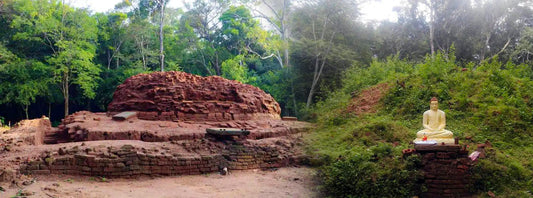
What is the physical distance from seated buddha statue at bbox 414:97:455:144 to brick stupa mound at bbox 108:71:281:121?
7.01 meters

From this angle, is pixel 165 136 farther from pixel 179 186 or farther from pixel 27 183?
pixel 27 183

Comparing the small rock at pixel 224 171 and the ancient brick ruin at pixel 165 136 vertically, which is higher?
the ancient brick ruin at pixel 165 136

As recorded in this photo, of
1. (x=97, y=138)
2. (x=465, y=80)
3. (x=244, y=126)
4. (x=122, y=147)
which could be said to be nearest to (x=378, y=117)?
(x=465, y=80)

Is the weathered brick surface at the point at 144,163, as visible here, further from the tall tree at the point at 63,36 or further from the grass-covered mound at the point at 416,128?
the tall tree at the point at 63,36

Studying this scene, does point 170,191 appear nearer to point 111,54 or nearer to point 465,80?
point 465,80

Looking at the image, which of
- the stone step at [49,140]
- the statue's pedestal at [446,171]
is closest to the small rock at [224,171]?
the statue's pedestal at [446,171]

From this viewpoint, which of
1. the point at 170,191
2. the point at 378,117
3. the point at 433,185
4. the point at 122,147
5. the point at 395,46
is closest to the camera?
the point at 433,185

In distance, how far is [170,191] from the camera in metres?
6.64

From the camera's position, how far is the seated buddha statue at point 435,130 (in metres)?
5.76

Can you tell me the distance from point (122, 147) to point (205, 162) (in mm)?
1748

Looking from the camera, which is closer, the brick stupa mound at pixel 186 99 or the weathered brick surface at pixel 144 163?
the weathered brick surface at pixel 144 163

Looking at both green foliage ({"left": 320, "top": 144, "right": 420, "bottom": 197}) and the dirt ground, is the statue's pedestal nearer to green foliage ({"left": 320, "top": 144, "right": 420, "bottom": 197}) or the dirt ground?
green foliage ({"left": 320, "top": 144, "right": 420, "bottom": 197})

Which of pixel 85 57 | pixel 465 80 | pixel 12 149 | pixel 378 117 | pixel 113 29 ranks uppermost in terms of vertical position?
pixel 113 29

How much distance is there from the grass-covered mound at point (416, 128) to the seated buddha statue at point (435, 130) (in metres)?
0.49
